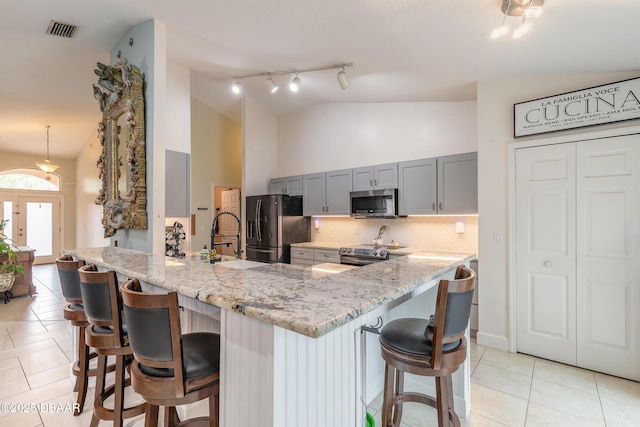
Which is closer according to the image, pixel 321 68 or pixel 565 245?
pixel 565 245

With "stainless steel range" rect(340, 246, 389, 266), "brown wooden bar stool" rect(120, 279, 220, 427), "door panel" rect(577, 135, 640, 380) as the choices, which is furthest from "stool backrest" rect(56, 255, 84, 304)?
"door panel" rect(577, 135, 640, 380)

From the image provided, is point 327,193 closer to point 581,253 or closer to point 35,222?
point 581,253

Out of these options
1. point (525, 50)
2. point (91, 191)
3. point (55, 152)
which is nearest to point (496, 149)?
point (525, 50)

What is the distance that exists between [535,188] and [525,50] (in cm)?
125

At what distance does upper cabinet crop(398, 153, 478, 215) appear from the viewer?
11.6 feet

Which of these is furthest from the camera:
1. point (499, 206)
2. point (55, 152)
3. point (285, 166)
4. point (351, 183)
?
point (55, 152)

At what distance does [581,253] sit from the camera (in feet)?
8.75

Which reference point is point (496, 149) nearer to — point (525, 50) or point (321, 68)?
point (525, 50)

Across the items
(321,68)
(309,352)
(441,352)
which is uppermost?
(321,68)

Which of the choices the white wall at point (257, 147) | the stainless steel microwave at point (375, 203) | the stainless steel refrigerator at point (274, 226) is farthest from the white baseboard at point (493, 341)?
the white wall at point (257, 147)

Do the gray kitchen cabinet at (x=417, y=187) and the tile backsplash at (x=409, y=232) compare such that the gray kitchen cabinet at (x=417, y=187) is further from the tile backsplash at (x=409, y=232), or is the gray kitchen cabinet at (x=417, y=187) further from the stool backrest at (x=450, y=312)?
the stool backrest at (x=450, y=312)

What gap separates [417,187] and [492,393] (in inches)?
94.5

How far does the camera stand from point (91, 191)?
722cm

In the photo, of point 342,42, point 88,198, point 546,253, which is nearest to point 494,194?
point 546,253
